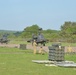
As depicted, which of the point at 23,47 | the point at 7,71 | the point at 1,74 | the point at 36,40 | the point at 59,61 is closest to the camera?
the point at 1,74

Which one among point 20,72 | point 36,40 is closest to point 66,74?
point 20,72

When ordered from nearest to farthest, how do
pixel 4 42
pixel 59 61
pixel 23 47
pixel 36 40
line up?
pixel 59 61, pixel 36 40, pixel 23 47, pixel 4 42

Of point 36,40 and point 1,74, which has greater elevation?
point 36,40

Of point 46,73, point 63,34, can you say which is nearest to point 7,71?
point 46,73

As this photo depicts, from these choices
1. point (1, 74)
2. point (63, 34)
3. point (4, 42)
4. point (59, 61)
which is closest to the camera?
point (1, 74)

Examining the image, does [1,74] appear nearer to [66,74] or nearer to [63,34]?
[66,74]

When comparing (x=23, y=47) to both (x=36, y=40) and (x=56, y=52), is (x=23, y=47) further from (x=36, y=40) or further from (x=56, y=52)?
(x=56, y=52)

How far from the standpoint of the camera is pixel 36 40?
31.8 metres

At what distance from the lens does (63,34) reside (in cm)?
8312

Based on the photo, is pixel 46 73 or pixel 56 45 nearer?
pixel 46 73

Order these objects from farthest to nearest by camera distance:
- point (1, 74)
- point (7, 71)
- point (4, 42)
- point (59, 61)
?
point (4, 42) < point (59, 61) < point (7, 71) < point (1, 74)

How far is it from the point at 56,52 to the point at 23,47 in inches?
746

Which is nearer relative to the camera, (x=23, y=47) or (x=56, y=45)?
(x=56, y=45)

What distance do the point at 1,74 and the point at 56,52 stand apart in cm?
745
